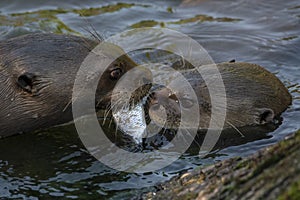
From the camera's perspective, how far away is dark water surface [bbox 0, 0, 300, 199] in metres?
4.38

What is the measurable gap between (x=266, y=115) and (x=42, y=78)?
175 cm

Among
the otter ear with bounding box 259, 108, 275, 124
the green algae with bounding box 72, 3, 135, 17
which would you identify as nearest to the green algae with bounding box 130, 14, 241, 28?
the green algae with bounding box 72, 3, 135, 17

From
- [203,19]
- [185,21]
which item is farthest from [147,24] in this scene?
[203,19]

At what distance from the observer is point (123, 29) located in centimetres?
754

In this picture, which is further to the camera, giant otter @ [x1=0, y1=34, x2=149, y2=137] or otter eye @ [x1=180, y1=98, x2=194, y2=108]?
otter eye @ [x1=180, y1=98, x2=194, y2=108]

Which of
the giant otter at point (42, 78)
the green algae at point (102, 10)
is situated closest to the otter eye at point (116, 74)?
the giant otter at point (42, 78)

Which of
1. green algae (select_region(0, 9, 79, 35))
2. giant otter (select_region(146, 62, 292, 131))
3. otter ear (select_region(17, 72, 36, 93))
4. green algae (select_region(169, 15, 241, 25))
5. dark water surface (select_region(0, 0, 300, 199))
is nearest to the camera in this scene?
dark water surface (select_region(0, 0, 300, 199))

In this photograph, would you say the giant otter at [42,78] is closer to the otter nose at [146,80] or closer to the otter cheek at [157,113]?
the otter nose at [146,80]

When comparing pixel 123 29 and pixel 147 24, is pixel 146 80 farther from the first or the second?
pixel 147 24

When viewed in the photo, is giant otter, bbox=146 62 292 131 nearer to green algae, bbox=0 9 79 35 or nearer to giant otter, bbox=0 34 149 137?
giant otter, bbox=0 34 149 137

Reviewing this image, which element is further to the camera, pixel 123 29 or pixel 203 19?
pixel 203 19

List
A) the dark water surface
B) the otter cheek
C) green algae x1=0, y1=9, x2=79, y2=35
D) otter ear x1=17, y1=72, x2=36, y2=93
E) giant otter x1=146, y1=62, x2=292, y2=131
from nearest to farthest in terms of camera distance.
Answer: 1. the dark water surface
2. otter ear x1=17, y1=72, x2=36, y2=93
3. the otter cheek
4. giant otter x1=146, y1=62, x2=292, y2=131
5. green algae x1=0, y1=9, x2=79, y2=35

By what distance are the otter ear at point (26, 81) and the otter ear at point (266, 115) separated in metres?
1.76

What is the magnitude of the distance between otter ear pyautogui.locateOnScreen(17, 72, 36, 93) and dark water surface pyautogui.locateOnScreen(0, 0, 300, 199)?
0.53 meters
